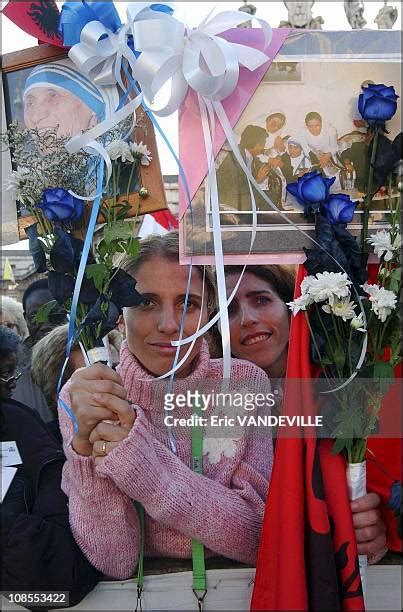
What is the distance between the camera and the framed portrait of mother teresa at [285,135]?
1445 millimetres

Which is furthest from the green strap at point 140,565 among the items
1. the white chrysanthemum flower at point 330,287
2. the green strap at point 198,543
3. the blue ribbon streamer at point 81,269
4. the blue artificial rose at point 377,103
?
the blue artificial rose at point 377,103

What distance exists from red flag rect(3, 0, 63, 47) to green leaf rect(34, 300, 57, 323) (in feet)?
1.72

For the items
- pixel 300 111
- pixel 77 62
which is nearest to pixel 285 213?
pixel 300 111

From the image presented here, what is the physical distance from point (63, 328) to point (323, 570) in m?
0.69

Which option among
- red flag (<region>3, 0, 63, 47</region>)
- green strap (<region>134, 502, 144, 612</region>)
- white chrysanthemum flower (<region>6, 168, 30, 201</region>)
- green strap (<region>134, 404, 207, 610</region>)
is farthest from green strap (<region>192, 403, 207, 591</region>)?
red flag (<region>3, 0, 63, 47</region>)

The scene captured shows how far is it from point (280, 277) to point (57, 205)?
472 mm

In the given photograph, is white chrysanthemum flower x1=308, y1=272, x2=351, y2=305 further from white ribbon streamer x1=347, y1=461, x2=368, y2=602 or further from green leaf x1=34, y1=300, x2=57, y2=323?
green leaf x1=34, y1=300, x2=57, y2=323

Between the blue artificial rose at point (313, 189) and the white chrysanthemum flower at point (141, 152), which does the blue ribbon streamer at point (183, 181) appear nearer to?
the white chrysanthemum flower at point (141, 152)

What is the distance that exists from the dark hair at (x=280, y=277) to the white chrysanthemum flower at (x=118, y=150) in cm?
34

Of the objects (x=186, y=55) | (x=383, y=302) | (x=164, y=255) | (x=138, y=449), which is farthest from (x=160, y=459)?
(x=186, y=55)

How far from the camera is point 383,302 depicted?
4.49ft

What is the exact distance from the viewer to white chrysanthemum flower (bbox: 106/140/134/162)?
4.76ft

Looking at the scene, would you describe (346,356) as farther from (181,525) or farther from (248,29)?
(248,29)

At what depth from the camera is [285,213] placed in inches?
57.2
